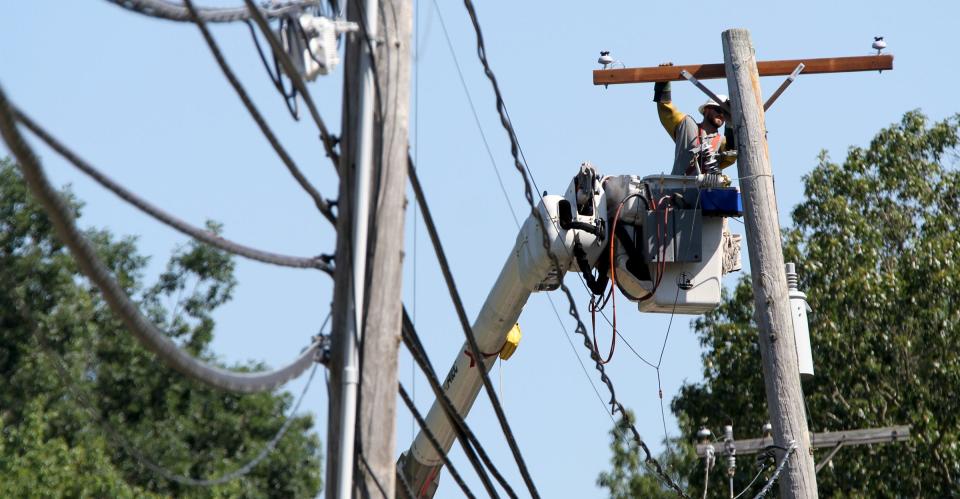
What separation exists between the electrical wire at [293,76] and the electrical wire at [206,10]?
5 centimetres

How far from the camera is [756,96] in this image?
1209 centimetres

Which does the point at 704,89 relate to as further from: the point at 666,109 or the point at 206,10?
the point at 206,10

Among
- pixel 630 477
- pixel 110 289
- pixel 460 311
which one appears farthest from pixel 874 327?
pixel 110 289

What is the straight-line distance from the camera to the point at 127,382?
36.3m

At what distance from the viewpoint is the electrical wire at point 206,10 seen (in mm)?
6199

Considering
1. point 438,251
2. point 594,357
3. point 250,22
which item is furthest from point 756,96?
point 250,22

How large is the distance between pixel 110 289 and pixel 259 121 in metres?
1.41

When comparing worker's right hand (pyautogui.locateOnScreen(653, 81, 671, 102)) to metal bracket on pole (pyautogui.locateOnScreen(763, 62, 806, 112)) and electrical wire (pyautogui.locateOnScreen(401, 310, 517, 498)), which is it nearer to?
metal bracket on pole (pyautogui.locateOnScreen(763, 62, 806, 112))

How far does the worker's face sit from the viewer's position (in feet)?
41.1

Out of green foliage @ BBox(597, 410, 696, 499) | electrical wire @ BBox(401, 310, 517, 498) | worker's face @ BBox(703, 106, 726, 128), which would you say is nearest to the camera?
electrical wire @ BBox(401, 310, 517, 498)

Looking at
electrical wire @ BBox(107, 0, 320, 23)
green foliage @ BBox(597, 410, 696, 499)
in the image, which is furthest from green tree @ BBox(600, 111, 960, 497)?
electrical wire @ BBox(107, 0, 320, 23)

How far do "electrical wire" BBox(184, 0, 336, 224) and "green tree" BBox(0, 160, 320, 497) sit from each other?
25.6 metres

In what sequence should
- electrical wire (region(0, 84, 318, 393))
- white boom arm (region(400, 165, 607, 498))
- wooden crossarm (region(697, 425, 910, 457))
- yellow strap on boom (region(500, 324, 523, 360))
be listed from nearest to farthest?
electrical wire (region(0, 84, 318, 393)), white boom arm (region(400, 165, 607, 498)), yellow strap on boom (region(500, 324, 523, 360)), wooden crossarm (region(697, 425, 910, 457))

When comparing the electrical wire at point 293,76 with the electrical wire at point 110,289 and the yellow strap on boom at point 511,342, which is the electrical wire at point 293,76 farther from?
the yellow strap on boom at point 511,342
